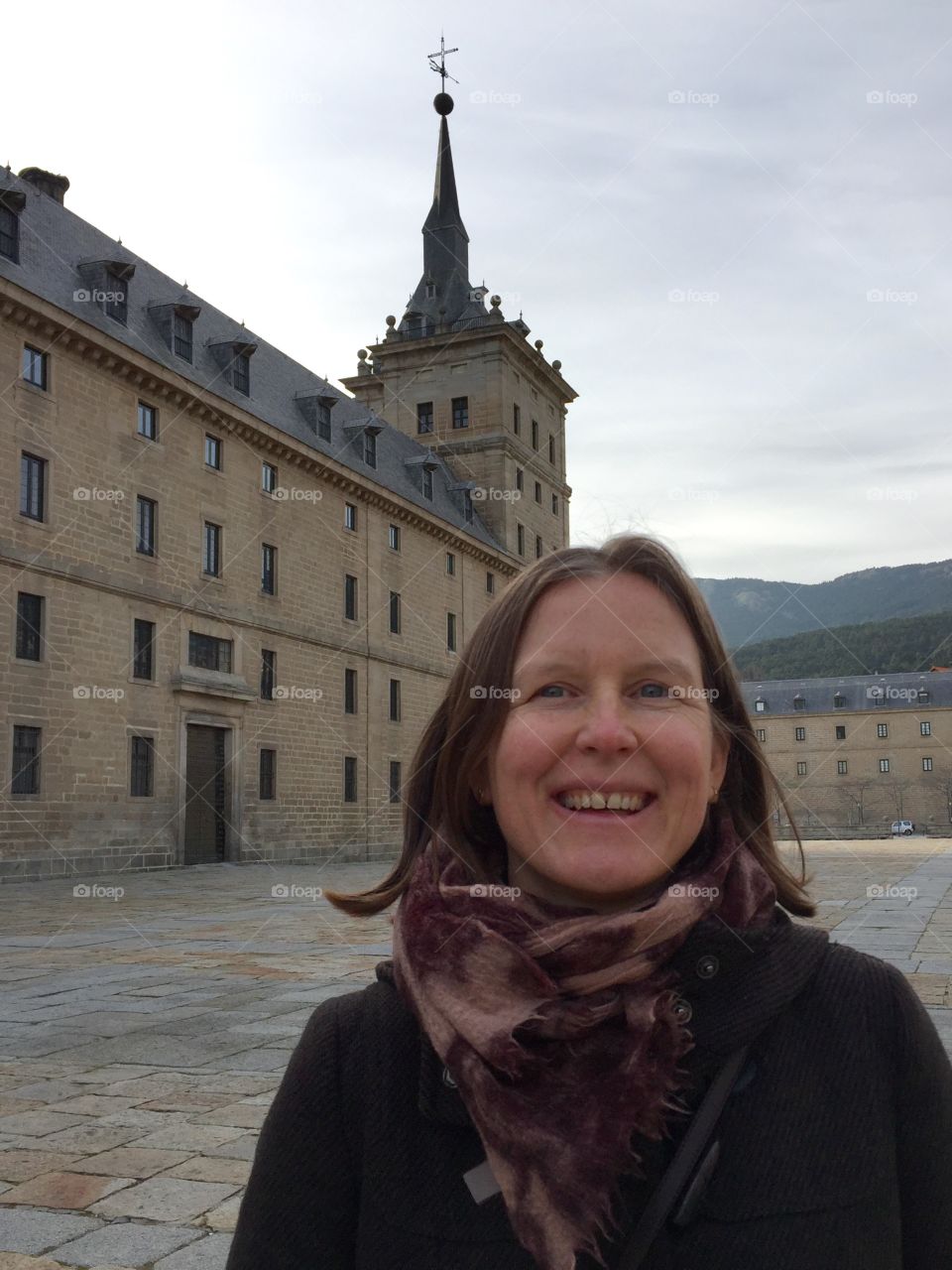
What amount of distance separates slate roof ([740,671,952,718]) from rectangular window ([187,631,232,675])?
59.0 m

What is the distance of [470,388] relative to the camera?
4828 cm

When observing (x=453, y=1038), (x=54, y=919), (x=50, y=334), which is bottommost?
(x=54, y=919)

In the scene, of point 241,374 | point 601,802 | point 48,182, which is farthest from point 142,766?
point 601,802

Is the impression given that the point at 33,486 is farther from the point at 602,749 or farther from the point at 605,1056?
the point at 605,1056

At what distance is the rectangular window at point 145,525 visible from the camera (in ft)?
87.6

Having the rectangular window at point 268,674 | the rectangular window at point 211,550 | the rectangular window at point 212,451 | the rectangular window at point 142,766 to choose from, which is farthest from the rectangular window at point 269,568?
the rectangular window at point 142,766

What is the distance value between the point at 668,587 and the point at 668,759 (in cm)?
29

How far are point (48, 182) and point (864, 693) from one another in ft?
228

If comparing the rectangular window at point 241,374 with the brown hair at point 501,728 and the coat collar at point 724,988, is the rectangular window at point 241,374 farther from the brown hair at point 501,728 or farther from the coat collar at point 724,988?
the coat collar at point 724,988

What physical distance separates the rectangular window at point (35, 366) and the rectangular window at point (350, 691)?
14.0 m

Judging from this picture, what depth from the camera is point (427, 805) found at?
1912 millimetres

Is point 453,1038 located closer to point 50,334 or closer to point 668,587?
point 668,587

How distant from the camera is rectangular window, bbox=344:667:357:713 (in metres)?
35.7

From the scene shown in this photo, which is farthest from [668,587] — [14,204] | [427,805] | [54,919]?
[14,204]
